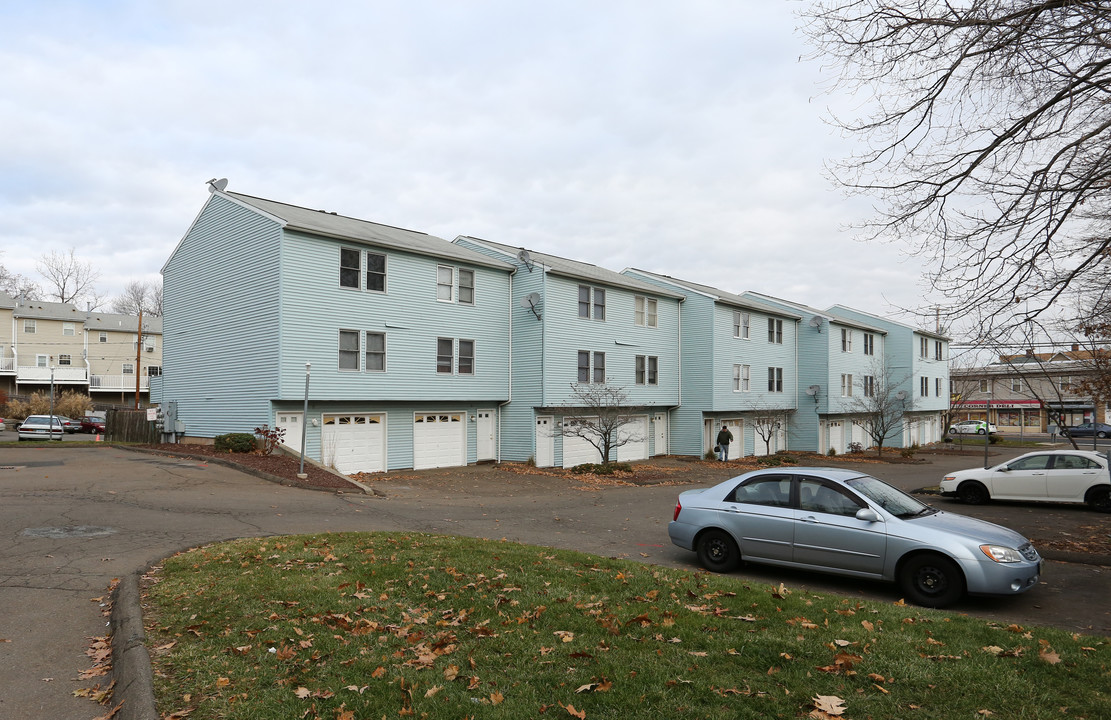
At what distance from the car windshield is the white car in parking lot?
33.6 ft

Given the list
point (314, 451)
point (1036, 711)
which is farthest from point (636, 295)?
point (1036, 711)

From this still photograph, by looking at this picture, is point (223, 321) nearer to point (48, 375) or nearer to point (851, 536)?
point (851, 536)

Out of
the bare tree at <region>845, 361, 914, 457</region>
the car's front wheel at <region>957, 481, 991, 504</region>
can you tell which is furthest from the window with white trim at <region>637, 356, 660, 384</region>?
the car's front wheel at <region>957, 481, 991, 504</region>

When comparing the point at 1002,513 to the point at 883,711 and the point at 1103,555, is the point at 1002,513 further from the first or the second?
the point at 883,711

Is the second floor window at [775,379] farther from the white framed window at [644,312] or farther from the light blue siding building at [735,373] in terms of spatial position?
the white framed window at [644,312]

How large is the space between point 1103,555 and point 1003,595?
4578 mm

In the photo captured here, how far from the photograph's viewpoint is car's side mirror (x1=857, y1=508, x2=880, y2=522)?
8.80 meters

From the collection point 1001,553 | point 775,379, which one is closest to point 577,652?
point 1001,553

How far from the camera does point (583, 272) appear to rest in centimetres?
3116

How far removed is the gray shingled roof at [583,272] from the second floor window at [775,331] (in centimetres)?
722

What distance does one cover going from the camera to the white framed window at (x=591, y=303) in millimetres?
29734

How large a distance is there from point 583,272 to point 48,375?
51598 millimetres

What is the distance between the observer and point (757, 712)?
4371 mm

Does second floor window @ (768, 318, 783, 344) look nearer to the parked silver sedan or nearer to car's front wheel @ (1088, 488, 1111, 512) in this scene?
car's front wheel @ (1088, 488, 1111, 512)
